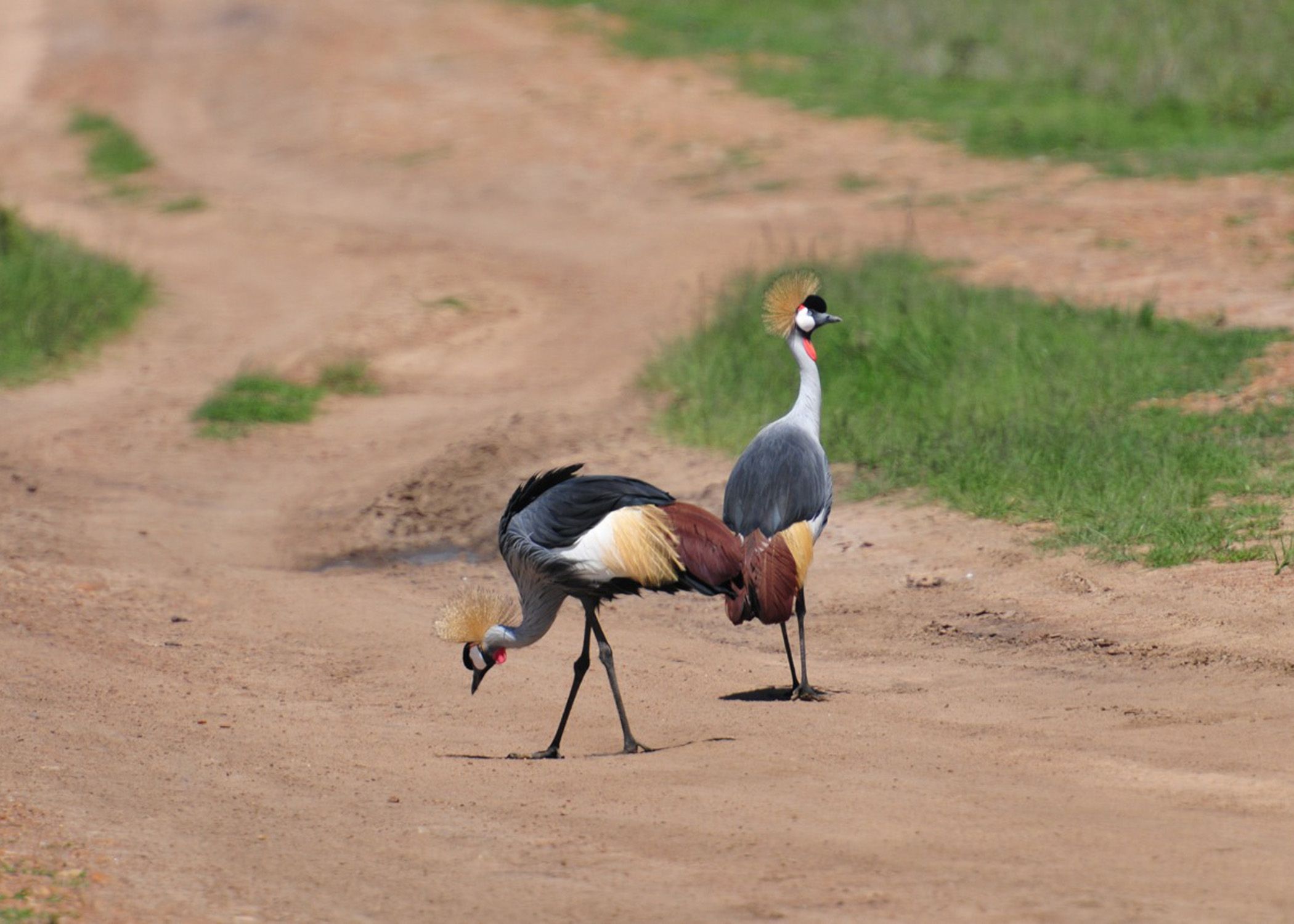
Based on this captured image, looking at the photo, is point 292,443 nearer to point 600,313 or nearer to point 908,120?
point 600,313

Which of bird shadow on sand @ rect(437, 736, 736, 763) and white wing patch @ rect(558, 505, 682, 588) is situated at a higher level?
white wing patch @ rect(558, 505, 682, 588)

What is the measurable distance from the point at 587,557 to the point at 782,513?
105 cm

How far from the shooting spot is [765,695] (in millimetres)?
6773

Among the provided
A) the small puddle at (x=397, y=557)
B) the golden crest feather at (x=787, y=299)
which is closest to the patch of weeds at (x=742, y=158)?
the small puddle at (x=397, y=557)

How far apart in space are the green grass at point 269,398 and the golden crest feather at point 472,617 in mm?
6108

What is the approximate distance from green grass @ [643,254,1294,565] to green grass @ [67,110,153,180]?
1012cm

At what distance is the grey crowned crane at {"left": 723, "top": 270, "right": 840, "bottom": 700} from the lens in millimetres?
6250

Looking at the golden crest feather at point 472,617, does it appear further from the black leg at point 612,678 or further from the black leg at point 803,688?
the black leg at point 803,688

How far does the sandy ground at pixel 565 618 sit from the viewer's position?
15.4 ft

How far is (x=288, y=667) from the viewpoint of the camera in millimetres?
7324

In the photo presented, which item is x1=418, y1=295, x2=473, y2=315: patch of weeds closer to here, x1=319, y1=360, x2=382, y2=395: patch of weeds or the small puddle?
x1=319, y1=360, x2=382, y2=395: patch of weeds

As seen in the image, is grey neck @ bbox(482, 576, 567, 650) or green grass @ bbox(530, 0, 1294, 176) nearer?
grey neck @ bbox(482, 576, 567, 650)

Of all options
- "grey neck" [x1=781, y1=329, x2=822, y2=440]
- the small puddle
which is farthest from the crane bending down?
the small puddle

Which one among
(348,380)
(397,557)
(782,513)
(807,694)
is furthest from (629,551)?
(348,380)
